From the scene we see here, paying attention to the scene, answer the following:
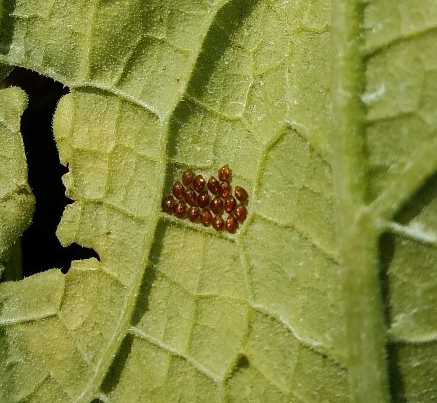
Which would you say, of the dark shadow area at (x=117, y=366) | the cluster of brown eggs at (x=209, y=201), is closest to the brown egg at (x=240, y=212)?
the cluster of brown eggs at (x=209, y=201)

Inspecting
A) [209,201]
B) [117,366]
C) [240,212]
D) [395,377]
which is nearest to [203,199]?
[209,201]

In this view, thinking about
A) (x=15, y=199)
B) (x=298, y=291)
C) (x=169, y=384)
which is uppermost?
(x=298, y=291)

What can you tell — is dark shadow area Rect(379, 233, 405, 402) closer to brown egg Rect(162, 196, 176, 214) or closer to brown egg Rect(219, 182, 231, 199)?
brown egg Rect(219, 182, 231, 199)

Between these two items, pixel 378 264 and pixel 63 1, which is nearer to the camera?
pixel 378 264

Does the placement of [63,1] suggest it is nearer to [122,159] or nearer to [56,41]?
[56,41]

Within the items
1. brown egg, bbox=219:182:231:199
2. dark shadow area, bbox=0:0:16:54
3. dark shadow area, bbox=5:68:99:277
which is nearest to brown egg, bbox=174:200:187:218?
brown egg, bbox=219:182:231:199

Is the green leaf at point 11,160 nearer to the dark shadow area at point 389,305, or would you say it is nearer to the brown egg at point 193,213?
the brown egg at point 193,213

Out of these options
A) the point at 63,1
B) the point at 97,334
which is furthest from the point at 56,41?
the point at 97,334
